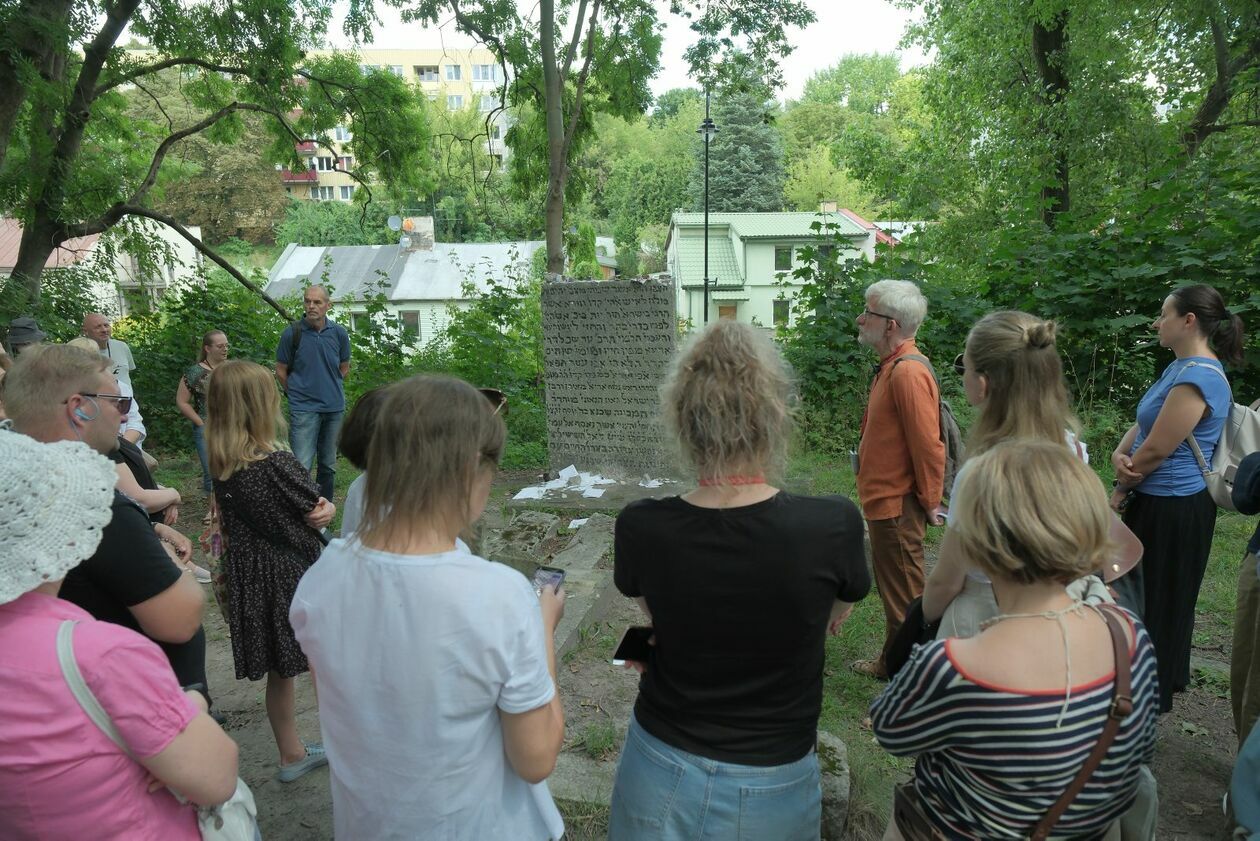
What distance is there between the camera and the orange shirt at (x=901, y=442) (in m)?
3.12

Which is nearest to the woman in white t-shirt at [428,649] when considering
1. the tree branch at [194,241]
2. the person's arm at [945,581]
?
the person's arm at [945,581]

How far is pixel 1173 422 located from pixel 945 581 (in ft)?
4.97

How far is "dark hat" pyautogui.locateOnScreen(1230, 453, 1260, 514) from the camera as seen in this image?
2.33m

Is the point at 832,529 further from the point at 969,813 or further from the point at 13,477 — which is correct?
the point at 13,477

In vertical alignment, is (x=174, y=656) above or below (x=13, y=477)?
below

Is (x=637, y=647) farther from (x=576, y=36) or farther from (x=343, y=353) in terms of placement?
(x=576, y=36)

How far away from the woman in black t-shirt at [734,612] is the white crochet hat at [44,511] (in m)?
0.97

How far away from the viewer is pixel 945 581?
6.55 feet

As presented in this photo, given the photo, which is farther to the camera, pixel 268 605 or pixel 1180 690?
pixel 1180 690

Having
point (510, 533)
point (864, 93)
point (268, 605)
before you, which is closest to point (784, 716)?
point (268, 605)

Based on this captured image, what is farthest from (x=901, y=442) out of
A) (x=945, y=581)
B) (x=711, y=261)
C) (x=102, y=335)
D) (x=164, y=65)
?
(x=711, y=261)

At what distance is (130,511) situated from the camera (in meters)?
1.91

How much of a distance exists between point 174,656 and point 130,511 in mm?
503

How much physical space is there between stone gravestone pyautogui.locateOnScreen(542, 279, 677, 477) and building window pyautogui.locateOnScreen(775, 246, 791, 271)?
32.6m
